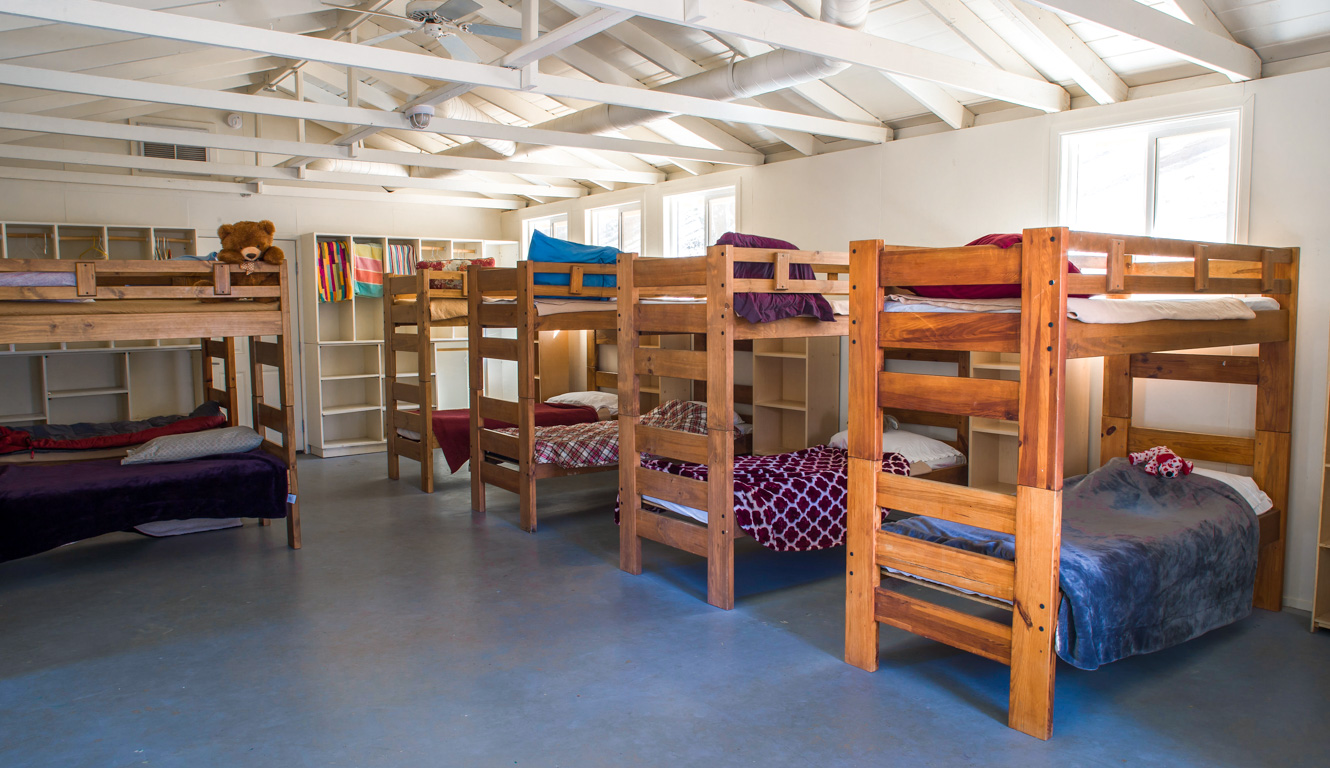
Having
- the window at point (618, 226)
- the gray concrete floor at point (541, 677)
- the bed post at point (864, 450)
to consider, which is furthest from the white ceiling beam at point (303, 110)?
the bed post at point (864, 450)

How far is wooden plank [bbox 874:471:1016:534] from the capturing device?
298cm

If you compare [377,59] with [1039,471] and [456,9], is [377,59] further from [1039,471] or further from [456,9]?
[1039,471]

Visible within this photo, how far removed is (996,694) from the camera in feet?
10.8

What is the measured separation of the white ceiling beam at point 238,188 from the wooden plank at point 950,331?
23.3ft

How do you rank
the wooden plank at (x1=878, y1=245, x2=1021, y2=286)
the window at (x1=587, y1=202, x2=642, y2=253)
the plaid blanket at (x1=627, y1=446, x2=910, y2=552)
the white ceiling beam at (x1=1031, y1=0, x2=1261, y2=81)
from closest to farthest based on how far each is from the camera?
the wooden plank at (x1=878, y1=245, x2=1021, y2=286) → the white ceiling beam at (x1=1031, y1=0, x2=1261, y2=81) → the plaid blanket at (x1=627, y1=446, x2=910, y2=552) → the window at (x1=587, y1=202, x2=642, y2=253)

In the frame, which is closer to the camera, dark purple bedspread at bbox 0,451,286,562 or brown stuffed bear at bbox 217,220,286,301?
dark purple bedspread at bbox 0,451,286,562

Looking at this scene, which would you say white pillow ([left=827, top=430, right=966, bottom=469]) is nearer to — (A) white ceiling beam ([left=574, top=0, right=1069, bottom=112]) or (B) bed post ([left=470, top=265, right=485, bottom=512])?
(A) white ceiling beam ([left=574, top=0, right=1069, bottom=112])

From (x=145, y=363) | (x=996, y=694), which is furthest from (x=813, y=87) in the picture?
(x=145, y=363)

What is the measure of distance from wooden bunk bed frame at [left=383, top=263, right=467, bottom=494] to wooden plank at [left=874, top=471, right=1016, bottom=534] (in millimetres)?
4367

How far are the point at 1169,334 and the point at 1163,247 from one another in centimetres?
38

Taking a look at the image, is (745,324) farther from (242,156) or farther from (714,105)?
(242,156)

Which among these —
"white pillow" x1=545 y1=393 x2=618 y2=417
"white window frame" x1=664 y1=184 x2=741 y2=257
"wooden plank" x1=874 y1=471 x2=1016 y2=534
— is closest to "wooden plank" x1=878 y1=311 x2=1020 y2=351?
"wooden plank" x1=874 y1=471 x2=1016 y2=534

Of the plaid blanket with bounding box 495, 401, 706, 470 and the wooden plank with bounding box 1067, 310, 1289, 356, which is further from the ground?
the wooden plank with bounding box 1067, 310, 1289, 356

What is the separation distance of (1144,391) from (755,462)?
222 centimetres
